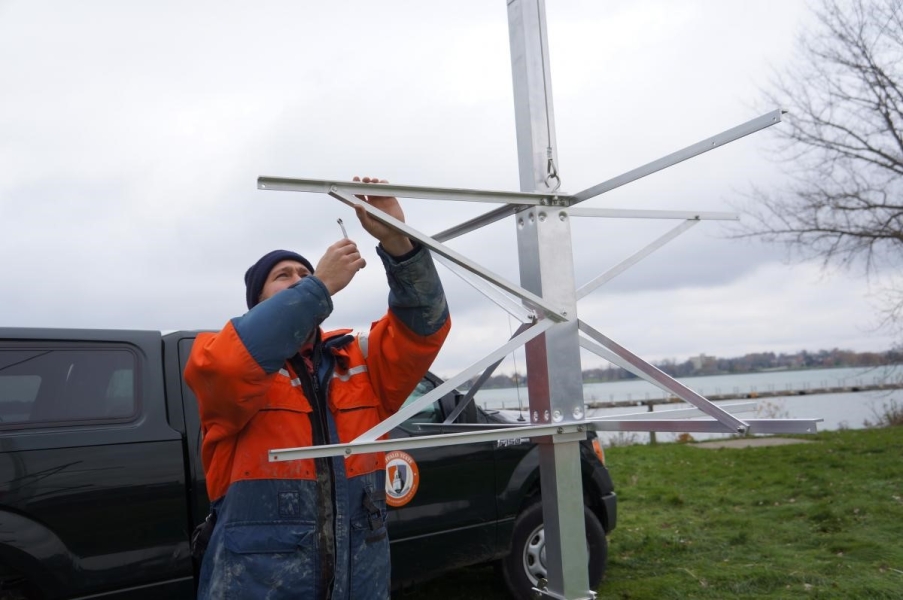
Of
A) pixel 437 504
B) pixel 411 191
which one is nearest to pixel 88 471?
pixel 437 504

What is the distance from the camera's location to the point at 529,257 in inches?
89.8

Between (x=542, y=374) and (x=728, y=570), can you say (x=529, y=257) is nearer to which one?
(x=542, y=374)

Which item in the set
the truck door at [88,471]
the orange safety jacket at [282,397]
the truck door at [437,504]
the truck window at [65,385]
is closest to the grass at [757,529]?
the truck door at [437,504]

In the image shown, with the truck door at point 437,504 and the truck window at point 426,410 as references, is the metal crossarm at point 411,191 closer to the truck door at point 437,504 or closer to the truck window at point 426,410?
the truck door at point 437,504

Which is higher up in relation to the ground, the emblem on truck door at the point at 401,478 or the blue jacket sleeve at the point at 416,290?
the blue jacket sleeve at the point at 416,290

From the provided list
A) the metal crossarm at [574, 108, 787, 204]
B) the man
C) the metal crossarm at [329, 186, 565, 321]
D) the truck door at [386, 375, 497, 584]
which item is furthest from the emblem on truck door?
the metal crossarm at [574, 108, 787, 204]

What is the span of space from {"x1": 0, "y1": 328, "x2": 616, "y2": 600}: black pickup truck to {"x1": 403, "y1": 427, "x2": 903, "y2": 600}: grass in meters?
2.13

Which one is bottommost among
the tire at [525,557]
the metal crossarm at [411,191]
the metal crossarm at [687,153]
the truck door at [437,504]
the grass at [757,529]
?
the grass at [757,529]

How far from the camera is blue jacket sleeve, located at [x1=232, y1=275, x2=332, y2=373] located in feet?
5.90

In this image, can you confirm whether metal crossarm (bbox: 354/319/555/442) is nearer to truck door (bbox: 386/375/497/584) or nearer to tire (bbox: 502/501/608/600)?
truck door (bbox: 386/375/497/584)

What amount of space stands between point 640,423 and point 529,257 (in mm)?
575

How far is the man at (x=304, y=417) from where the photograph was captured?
1.83m

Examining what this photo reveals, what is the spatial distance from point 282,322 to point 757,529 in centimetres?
636

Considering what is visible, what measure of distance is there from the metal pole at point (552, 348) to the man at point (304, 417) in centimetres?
31
